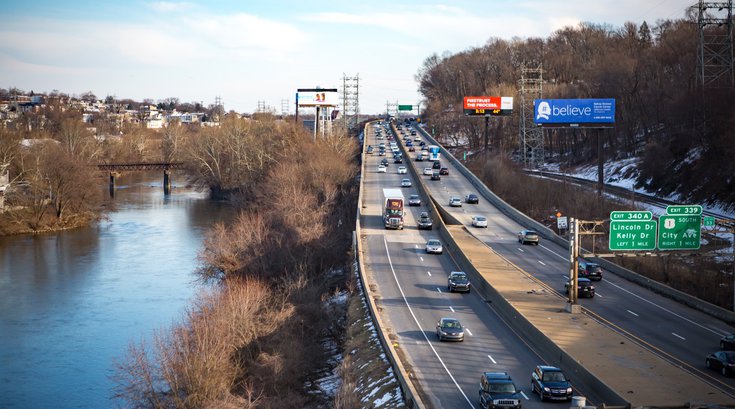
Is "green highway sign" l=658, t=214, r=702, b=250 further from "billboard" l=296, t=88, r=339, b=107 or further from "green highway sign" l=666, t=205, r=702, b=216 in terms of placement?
"billboard" l=296, t=88, r=339, b=107

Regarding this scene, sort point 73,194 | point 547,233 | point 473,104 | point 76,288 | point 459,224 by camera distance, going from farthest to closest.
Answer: point 473,104
point 73,194
point 459,224
point 547,233
point 76,288

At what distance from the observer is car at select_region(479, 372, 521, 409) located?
2314cm

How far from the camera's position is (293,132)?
358 ft

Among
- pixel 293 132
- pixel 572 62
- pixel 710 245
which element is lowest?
pixel 710 245

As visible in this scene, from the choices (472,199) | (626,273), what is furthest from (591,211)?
(626,273)

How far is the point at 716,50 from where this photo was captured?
84.4 metres

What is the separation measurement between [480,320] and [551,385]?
1109cm

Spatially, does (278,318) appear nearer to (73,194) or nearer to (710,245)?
(710,245)

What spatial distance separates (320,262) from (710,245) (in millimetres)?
26919

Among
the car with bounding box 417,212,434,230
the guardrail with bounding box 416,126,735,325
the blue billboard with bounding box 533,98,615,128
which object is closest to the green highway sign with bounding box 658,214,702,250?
the guardrail with bounding box 416,126,735,325

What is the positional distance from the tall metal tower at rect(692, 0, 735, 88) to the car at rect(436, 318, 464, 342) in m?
50.5

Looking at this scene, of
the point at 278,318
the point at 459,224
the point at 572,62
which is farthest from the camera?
the point at 572,62

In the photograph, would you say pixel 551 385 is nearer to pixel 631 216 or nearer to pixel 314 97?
pixel 631 216

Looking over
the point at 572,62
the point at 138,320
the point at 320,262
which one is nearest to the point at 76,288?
the point at 138,320
